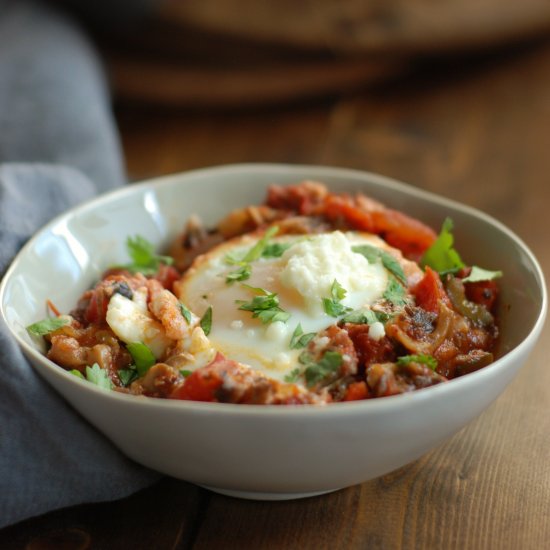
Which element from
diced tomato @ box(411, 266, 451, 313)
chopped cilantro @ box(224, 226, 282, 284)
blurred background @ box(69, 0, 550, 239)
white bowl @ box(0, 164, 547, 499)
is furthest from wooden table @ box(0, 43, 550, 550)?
chopped cilantro @ box(224, 226, 282, 284)

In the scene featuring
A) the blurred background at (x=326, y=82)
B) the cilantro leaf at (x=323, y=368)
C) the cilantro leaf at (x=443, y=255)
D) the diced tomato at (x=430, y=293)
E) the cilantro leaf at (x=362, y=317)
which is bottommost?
the blurred background at (x=326, y=82)

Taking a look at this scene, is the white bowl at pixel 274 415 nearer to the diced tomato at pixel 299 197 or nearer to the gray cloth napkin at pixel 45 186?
the gray cloth napkin at pixel 45 186

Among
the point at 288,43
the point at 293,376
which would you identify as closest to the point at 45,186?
the point at 293,376

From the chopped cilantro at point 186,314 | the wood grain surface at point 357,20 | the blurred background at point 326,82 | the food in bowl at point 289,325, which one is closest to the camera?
the food in bowl at point 289,325

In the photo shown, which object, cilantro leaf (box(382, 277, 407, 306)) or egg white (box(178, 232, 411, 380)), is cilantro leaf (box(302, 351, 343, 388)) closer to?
egg white (box(178, 232, 411, 380))

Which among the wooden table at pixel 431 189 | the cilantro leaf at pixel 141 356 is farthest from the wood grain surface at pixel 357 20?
the cilantro leaf at pixel 141 356

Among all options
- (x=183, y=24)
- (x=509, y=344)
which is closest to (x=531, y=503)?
(x=509, y=344)
